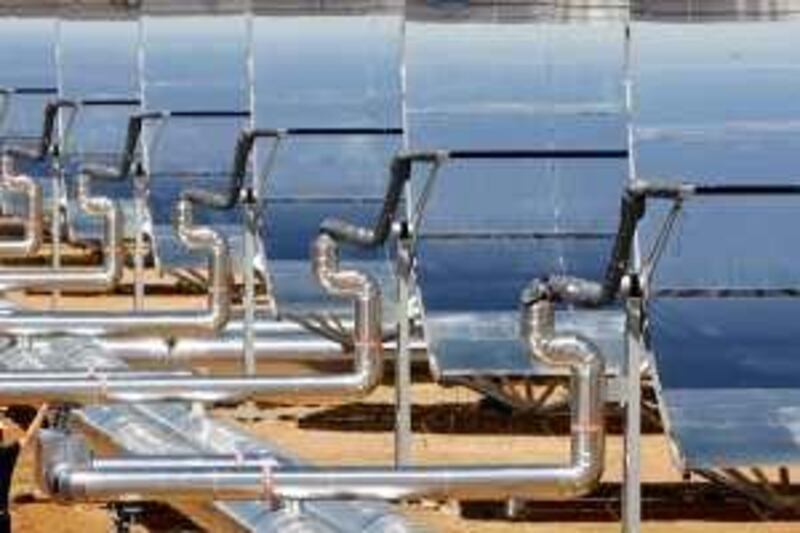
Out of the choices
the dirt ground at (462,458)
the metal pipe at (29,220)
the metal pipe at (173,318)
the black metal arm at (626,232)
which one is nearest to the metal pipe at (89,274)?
the metal pipe at (29,220)

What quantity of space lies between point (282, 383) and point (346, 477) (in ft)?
11.6

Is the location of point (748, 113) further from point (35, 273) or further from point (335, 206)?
point (35, 273)

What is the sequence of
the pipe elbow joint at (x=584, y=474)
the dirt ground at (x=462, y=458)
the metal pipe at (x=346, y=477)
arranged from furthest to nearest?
the dirt ground at (x=462, y=458) → the pipe elbow joint at (x=584, y=474) → the metal pipe at (x=346, y=477)

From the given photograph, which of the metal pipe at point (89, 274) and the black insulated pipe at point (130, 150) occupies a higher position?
the black insulated pipe at point (130, 150)

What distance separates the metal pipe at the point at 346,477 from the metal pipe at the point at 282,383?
2439mm

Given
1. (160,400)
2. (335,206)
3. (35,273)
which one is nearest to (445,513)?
(160,400)

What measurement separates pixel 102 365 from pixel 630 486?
181 inches

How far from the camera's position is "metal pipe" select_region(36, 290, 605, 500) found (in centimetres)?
1097

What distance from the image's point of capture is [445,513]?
49.1ft

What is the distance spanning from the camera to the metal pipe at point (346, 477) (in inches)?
432

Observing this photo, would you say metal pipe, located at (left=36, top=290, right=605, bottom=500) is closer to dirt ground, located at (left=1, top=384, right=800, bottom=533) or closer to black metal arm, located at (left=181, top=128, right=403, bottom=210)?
dirt ground, located at (left=1, top=384, right=800, bottom=533)

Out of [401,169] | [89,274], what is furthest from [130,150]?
[401,169]

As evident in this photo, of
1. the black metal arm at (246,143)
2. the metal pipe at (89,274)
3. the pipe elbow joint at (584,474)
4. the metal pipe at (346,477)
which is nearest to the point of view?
the metal pipe at (346,477)

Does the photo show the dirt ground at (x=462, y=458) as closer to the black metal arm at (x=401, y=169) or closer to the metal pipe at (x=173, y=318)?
the metal pipe at (x=173, y=318)
